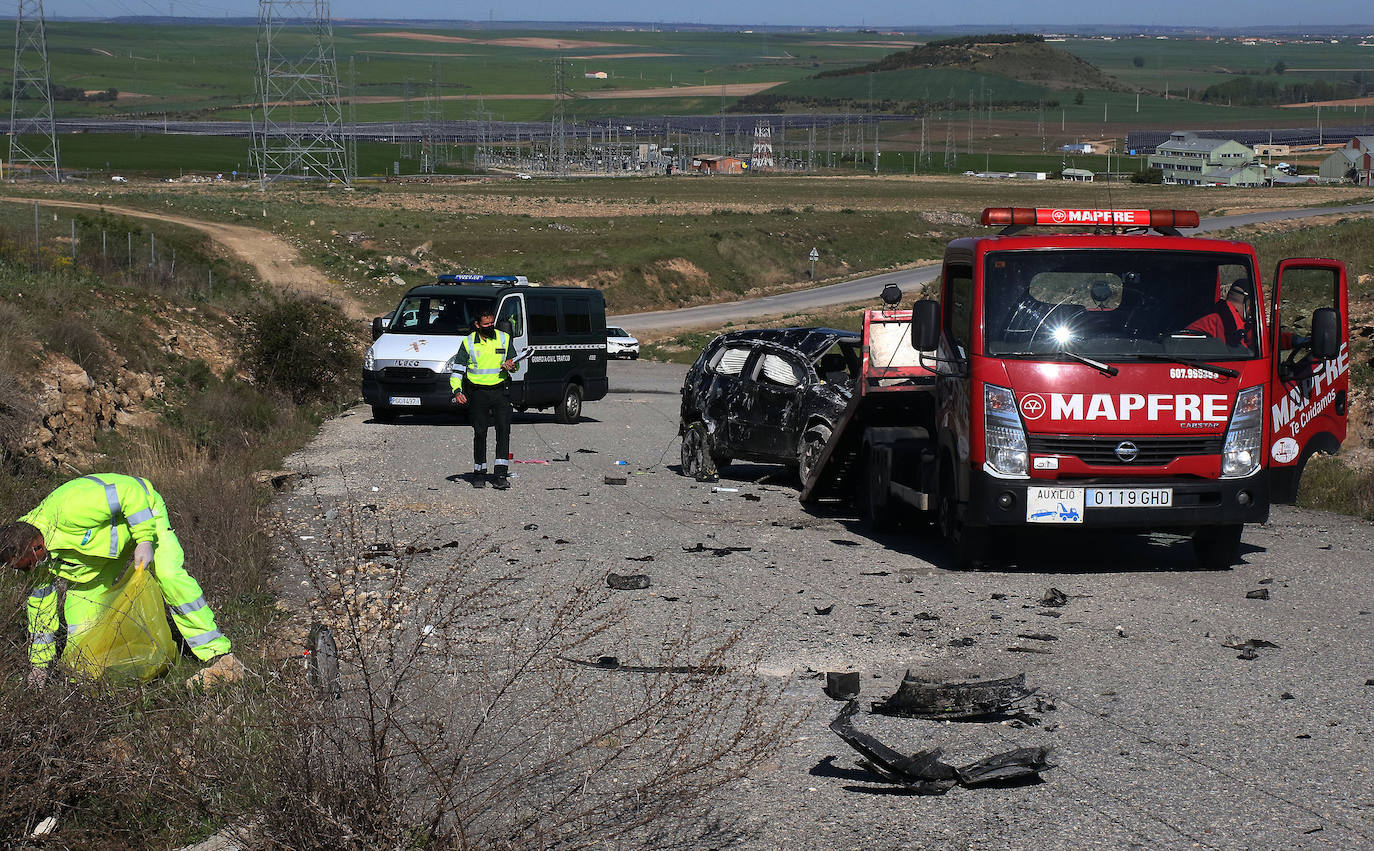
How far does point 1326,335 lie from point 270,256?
5183 cm

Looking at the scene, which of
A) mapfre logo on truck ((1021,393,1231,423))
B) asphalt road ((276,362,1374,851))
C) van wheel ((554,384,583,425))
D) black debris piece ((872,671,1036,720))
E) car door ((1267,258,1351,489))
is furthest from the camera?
van wheel ((554,384,583,425))

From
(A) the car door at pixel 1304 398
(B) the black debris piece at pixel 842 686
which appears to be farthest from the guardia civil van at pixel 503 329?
(B) the black debris piece at pixel 842 686

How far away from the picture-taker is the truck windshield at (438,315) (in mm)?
23562

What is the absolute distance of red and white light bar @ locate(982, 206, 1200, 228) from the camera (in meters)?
11.5

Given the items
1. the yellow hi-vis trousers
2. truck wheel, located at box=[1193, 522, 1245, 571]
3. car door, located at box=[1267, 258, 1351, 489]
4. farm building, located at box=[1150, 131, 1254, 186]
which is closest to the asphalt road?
truck wheel, located at box=[1193, 522, 1245, 571]

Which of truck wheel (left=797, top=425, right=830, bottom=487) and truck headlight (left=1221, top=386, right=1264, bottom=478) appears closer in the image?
truck headlight (left=1221, top=386, right=1264, bottom=478)

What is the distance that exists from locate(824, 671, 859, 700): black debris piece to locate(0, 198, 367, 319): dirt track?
147ft

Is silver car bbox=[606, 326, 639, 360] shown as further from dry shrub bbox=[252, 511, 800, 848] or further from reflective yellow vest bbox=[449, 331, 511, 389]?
dry shrub bbox=[252, 511, 800, 848]

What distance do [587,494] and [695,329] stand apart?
1489 inches

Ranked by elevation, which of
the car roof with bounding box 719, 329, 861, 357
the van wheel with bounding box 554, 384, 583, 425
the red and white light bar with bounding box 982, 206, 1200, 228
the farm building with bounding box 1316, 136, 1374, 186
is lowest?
the van wheel with bounding box 554, 384, 583, 425

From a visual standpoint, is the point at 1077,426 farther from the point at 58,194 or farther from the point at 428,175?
the point at 428,175

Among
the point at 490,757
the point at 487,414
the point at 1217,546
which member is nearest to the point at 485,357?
the point at 487,414

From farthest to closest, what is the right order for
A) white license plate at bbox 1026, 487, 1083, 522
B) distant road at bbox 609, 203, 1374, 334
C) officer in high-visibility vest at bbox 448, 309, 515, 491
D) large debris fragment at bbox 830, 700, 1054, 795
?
distant road at bbox 609, 203, 1374, 334
officer in high-visibility vest at bbox 448, 309, 515, 491
white license plate at bbox 1026, 487, 1083, 522
large debris fragment at bbox 830, 700, 1054, 795

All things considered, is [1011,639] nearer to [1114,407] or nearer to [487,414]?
[1114,407]
